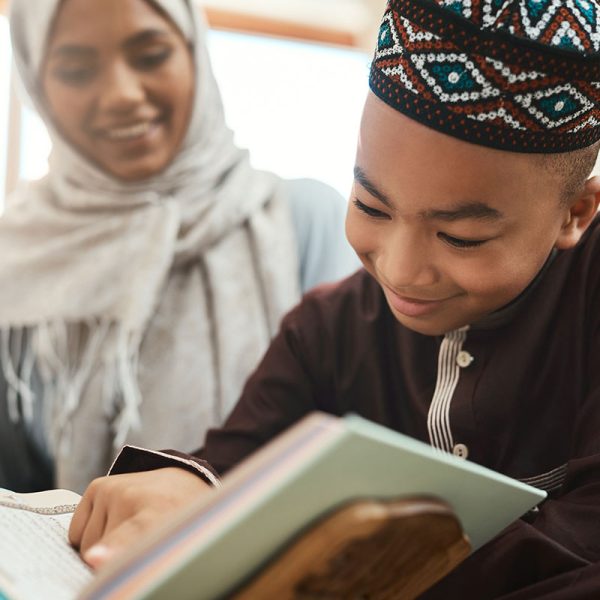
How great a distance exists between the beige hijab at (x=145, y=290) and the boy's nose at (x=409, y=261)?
0.82m

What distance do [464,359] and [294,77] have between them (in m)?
2.10

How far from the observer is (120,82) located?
1478 mm

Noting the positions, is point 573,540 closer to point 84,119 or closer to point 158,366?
point 158,366

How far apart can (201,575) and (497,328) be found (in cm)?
51

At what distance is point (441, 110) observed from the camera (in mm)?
682

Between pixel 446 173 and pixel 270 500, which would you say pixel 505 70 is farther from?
pixel 270 500

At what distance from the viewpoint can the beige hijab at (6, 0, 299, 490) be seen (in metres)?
1.50

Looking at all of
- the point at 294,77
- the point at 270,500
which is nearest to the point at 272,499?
the point at 270,500

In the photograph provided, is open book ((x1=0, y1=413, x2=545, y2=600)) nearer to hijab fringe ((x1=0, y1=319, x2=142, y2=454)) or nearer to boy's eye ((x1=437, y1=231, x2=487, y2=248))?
boy's eye ((x1=437, y1=231, x2=487, y2=248))

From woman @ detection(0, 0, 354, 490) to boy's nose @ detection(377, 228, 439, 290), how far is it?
824 millimetres

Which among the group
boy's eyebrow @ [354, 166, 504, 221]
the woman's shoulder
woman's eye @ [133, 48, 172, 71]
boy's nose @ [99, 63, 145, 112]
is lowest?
the woman's shoulder

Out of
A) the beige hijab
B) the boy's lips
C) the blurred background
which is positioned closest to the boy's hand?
the boy's lips

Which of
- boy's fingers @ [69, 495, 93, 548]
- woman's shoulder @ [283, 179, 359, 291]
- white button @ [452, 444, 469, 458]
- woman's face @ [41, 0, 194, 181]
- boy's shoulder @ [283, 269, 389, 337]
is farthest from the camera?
woman's shoulder @ [283, 179, 359, 291]

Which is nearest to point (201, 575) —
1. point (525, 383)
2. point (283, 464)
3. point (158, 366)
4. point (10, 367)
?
point (283, 464)
